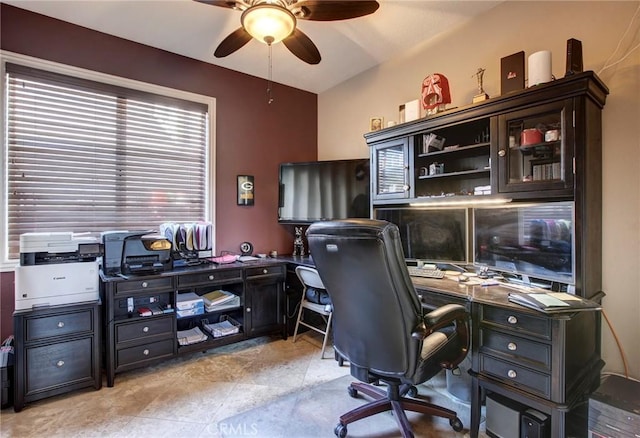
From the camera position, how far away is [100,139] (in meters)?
2.79

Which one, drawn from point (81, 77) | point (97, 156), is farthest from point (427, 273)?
point (81, 77)

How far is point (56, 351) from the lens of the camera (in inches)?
84.1

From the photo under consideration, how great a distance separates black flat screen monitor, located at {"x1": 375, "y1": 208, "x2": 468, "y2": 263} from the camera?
2.44 meters

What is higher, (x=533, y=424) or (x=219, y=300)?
(x=219, y=300)

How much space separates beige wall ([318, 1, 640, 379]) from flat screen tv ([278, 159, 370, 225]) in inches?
46.4

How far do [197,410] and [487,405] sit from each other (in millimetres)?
1750

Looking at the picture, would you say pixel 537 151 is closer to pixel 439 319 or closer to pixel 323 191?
pixel 439 319

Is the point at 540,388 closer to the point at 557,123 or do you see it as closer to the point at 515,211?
the point at 515,211

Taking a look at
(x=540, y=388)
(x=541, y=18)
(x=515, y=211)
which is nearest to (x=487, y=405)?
(x=540, y=388)

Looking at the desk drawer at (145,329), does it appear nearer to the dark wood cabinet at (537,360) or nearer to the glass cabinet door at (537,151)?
the dark wood cabinet at (537,360)

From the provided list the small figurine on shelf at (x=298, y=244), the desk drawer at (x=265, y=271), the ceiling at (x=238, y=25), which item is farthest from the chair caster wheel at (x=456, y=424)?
the ceiling at (x=238, y=25)

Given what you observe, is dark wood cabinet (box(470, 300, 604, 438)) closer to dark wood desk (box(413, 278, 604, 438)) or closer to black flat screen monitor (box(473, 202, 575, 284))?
dark wood desk (box(413, 278, 604, 438))

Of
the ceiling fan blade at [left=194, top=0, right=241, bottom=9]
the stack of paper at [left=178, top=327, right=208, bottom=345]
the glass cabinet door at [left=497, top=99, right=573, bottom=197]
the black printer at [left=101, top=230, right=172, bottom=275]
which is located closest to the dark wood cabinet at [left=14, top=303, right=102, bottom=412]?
the black printer at [left=101, top=230, right=172, bottom=275]

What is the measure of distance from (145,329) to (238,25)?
102 inches
